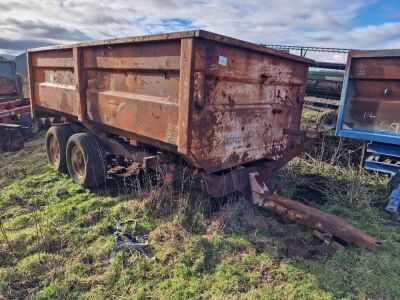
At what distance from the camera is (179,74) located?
2715 millimetres

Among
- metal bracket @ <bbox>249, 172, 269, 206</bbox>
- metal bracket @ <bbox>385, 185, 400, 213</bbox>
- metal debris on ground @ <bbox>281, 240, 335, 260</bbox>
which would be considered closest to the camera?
metal debris on ground @ <bbox>281, 240, 335, 260</bbox>

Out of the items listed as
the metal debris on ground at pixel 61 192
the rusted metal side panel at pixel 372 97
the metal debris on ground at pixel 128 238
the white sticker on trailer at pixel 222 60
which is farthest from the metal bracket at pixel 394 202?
the metal debris on ground at pixel 61 192

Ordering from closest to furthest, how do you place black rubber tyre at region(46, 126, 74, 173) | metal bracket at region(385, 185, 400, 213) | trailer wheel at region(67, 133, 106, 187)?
metal bracket at region(385, 185, 400, 213), trailer wheel at region(67, 133, 106, 187), black rubber tyre at region(46, 126, 74, 173)

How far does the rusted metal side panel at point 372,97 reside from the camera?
14.5ft

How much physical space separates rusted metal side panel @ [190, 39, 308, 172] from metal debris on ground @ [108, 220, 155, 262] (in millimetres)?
921

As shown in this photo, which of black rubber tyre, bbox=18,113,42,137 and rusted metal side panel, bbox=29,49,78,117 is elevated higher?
rusted metal side panel, bbox=29,49,78,117

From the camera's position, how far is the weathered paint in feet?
8.61

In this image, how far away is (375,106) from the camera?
4645 millimetres

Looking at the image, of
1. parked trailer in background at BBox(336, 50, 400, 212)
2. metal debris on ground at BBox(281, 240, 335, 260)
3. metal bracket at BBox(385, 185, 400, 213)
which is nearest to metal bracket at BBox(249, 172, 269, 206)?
metal debris on ground at BBox(281, 240, 335, 260)

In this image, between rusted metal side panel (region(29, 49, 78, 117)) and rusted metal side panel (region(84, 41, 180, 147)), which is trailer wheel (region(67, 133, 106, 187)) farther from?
rusted metal side panel (region(29, 49, 78, 117))

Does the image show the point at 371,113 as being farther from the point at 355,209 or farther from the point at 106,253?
the point at 106,253

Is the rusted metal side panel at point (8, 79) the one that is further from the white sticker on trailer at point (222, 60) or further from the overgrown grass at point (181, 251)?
the white sticker on trailer at point (222, 60)

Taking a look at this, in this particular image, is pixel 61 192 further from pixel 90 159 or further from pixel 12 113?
pixel 12 113

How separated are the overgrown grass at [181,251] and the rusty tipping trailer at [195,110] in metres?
0.29
